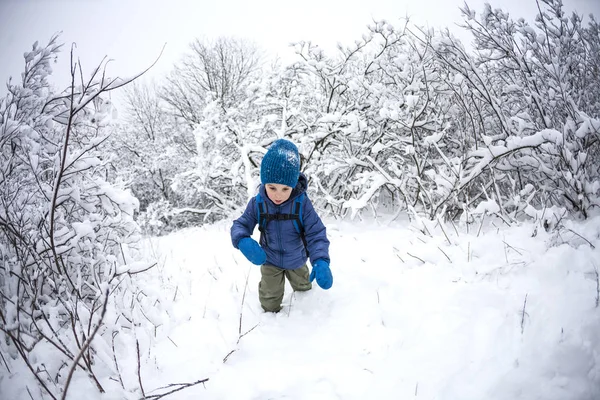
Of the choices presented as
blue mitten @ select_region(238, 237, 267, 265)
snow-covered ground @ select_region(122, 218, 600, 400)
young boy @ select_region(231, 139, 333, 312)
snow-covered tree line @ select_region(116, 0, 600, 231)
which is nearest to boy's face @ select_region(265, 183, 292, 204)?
young boy @ select_region(231, 139, 333, 312)

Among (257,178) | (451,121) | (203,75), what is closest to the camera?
(451,121)

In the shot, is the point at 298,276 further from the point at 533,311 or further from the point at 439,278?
the point at 533,311

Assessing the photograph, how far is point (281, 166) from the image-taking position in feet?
6.53

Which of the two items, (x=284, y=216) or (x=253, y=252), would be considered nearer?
(x=253, y=252)

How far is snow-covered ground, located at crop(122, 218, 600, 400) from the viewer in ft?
4.21

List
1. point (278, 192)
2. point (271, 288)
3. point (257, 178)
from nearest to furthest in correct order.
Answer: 1. point (278, 192)
2. point (271, 288)
3. point (257, 178)

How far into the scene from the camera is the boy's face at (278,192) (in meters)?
2.05

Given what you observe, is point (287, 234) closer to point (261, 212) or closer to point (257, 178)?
point (261, 212)

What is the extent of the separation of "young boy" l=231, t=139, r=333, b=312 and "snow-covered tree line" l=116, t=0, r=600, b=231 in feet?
4.97

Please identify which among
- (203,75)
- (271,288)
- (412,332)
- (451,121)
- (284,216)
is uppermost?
(203,75)

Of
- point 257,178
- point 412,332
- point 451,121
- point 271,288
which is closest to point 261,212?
point 271,288

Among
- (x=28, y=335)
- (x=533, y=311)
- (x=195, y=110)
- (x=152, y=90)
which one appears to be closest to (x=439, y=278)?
(x=533, y=311)

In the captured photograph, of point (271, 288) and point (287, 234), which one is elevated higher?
point (287, 234)

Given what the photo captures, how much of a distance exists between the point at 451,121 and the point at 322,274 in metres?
3.93
